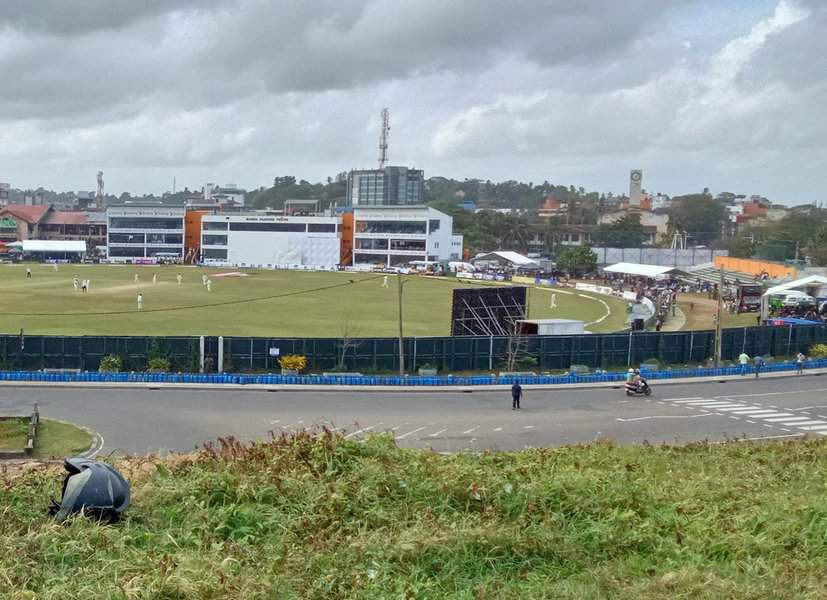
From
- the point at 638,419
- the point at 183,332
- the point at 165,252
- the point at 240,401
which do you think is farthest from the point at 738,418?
the point at 165,252

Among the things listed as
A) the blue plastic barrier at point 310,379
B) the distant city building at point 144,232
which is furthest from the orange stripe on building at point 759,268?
the distant city building at point 144,232

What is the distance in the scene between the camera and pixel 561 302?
82.0 m

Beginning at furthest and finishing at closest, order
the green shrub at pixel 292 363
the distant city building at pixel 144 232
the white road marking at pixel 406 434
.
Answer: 1. the distant city building at pixel 144 232
2. the green shrub at pixel 292 363
3. the white road marking at pixel 406 434

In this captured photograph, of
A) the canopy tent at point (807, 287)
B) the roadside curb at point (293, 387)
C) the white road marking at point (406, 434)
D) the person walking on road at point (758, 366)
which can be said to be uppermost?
the canopy tent at point (807, 287)

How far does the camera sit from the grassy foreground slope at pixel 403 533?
32.3 feet

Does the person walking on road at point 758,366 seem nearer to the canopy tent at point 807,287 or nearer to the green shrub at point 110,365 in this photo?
the canopy tent at point 807,287

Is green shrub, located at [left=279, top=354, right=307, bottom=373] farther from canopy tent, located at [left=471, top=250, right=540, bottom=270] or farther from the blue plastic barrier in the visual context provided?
canopy tent, located at [left=471, top=250, right=540, bottom=270]

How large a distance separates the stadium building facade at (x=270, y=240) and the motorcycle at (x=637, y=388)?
4079 inches

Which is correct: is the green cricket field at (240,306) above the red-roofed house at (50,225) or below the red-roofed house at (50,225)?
below

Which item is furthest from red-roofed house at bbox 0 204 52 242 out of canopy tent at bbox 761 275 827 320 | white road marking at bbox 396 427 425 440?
white road marking at bbox 396 427 425 440

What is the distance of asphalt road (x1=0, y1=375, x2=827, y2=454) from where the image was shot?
2825 centimetres

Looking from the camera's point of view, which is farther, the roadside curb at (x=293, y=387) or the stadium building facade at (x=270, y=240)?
the stadium building facade at (x=270, y=240)

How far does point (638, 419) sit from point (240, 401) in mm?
15333

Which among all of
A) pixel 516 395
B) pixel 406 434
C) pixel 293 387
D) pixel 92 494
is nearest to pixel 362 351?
pixel 293 387
